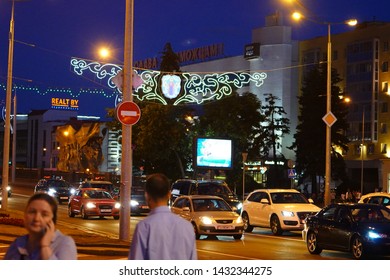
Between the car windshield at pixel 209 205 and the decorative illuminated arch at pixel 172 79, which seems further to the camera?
the decorative illuminated arch at pixel 172 79

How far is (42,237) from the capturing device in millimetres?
5359

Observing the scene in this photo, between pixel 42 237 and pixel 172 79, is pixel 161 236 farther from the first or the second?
pixel 172 79

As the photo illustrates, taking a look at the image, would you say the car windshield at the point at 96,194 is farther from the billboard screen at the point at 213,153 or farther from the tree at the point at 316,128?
the tree at the point at 316,128

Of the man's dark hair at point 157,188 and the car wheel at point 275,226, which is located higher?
the man's dark hair at point 157,188

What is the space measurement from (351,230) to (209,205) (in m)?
7.92

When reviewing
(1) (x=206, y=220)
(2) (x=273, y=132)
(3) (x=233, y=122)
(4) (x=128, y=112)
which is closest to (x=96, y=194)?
(1) (x=206, y=220)

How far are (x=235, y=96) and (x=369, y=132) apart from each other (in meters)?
17.8

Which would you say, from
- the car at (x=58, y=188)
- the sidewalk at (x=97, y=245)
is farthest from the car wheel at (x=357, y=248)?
the car at (x=58, y=188)

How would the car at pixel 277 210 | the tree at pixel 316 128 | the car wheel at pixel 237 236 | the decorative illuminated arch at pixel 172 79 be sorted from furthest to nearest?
the tree at pixel 316 128, the decorative illuminated arch at pixel 172 79, the car at pixel 277 210, the car wheel at pixel 237 236

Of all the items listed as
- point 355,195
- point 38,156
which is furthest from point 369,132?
point 38,156

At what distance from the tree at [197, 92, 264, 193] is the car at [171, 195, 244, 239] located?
35.1 meters

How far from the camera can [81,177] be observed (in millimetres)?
90250

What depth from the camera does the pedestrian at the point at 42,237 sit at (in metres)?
5.37

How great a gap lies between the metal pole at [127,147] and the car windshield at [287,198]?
985cm
